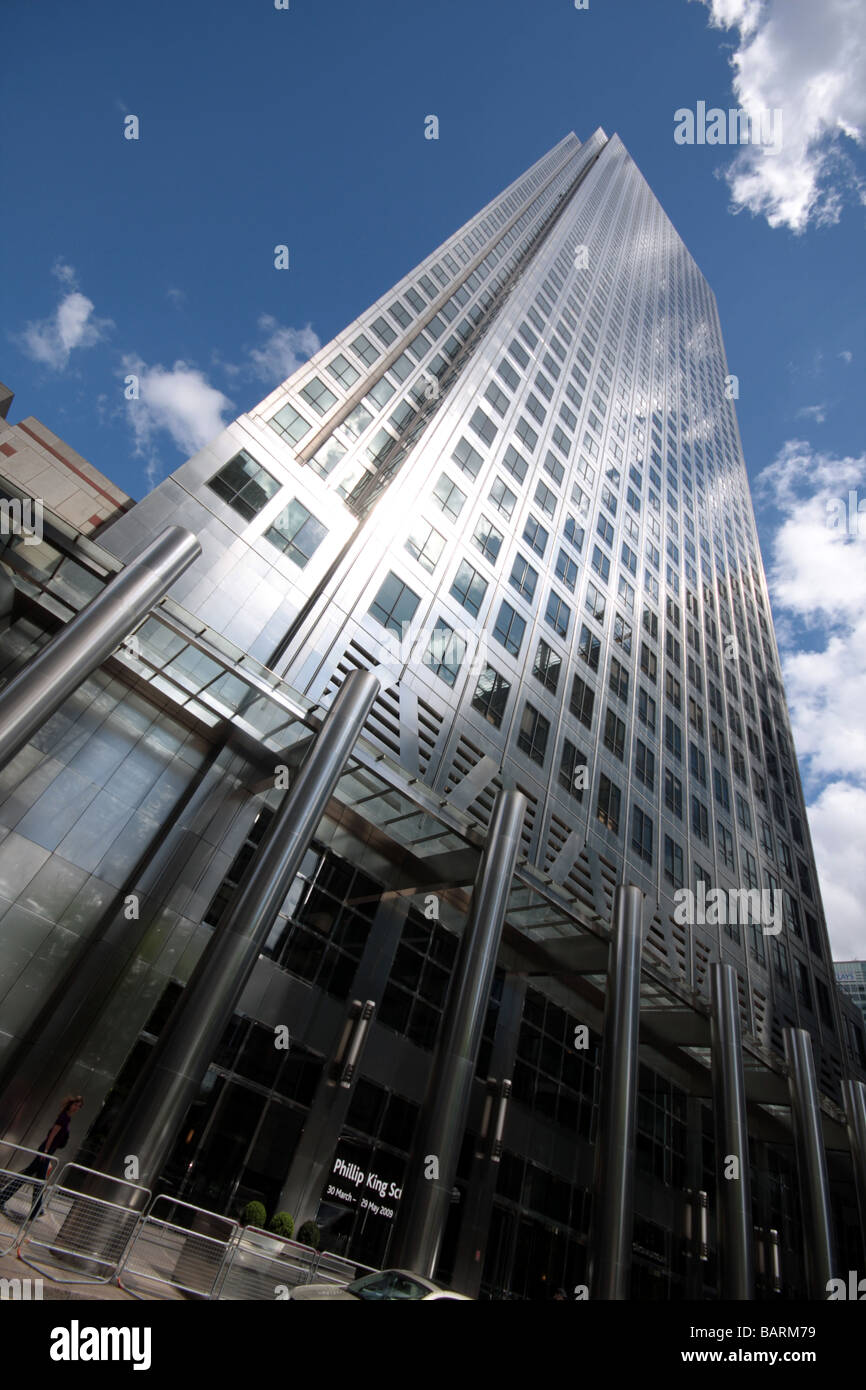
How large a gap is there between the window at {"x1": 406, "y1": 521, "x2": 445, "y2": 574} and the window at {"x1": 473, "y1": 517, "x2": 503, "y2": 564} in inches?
98.5

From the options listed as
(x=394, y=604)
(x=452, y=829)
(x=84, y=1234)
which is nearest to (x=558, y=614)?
(x=394, y=604)

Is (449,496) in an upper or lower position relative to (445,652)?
upper

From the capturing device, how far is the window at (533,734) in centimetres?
2645

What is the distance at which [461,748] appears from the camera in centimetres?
2350

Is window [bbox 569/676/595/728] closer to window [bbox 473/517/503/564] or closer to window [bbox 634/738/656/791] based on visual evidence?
window [bbox 634/738/656/791]

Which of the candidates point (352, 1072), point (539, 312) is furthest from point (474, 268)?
point (352, 1072)

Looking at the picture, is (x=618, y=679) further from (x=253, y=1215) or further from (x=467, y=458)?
(x=253, y=1215)

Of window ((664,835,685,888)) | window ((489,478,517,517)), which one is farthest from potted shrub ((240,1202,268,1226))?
window ((489,478,517,517))

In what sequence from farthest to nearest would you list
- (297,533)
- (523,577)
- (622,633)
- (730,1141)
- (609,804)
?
(622,633) → (523,577) → (609,804) → (297,533) → (730,1141)

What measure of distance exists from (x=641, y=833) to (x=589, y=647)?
922 cm

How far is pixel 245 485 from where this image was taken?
2306 cm
